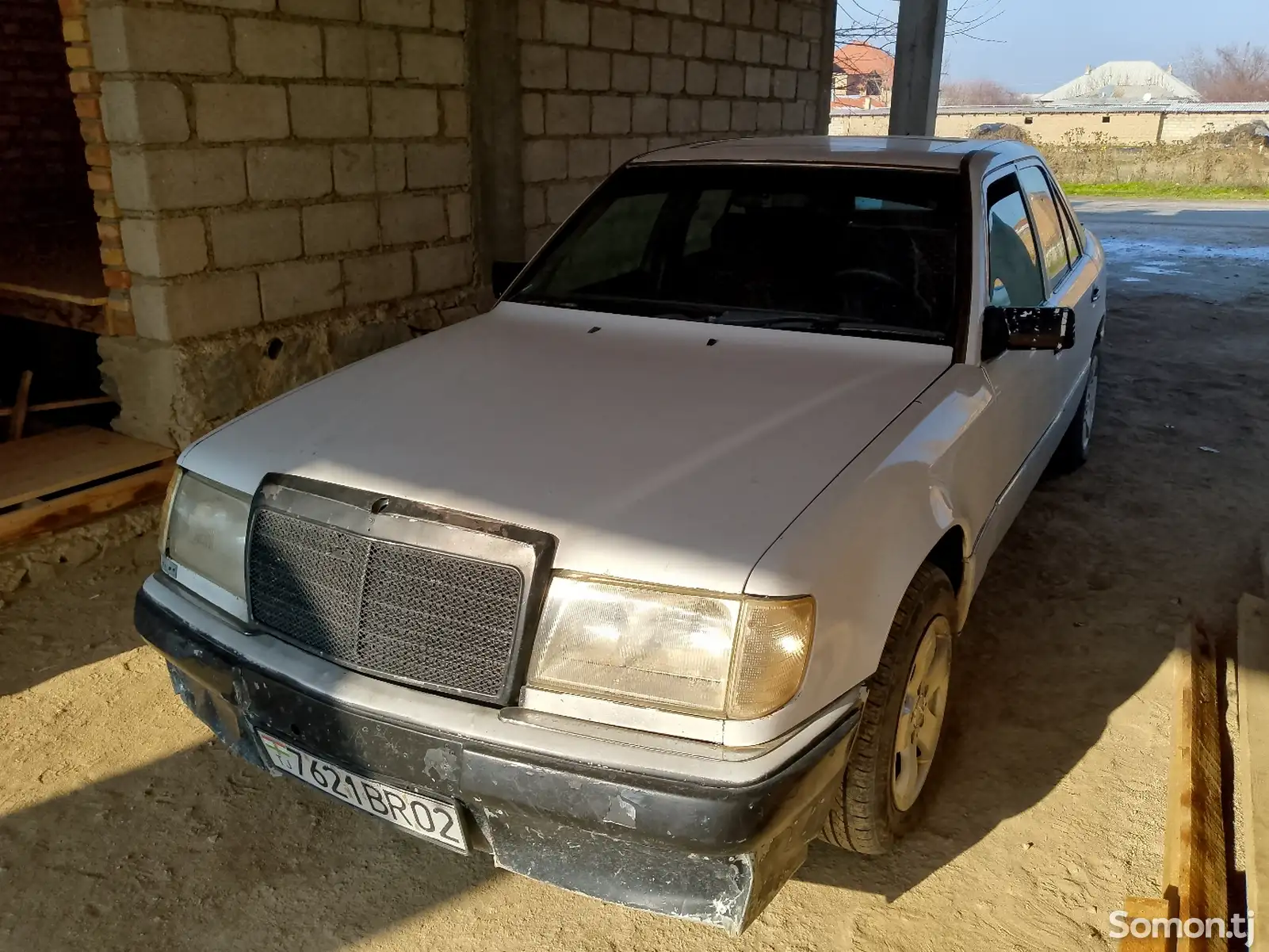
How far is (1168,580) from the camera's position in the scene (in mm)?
3857

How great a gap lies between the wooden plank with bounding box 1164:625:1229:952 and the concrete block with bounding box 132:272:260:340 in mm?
3911

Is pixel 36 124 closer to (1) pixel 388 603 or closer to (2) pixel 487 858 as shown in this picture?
(1) pixel 388 603

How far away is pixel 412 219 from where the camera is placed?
527 cm

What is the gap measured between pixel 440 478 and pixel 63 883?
1.37 metres

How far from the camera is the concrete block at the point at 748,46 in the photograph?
26.7 ft

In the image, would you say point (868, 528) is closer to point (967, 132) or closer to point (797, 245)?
point (797, 245)

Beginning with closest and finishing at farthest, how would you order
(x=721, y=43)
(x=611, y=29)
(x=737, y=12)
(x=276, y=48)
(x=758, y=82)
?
(x=276, y=48) < (x=611, y=29) < (x=721, y=43) < (x=737, y=12) < (x=758, y=82)

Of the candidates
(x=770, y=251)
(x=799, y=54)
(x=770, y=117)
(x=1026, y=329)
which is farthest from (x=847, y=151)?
(x=799, y=54)

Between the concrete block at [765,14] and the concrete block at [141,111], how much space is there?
219 inches

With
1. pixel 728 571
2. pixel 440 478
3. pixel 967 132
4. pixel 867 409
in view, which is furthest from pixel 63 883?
pixel 967 132

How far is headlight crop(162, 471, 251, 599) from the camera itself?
226 centimetres

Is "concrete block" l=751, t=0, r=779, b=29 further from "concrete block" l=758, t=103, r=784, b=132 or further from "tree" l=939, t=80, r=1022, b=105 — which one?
"tree" l=939, t=80, r=1022, b=105

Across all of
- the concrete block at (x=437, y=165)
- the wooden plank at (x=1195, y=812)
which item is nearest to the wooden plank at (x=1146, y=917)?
the wooden plank at (x=1195, y=812)

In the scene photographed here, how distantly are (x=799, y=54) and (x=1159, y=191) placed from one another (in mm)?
19026
